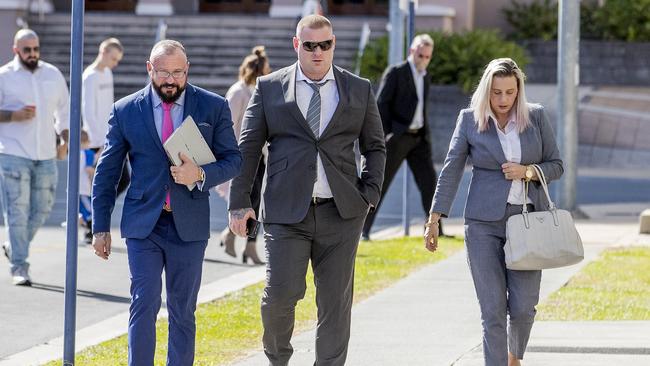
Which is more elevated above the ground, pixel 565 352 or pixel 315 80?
pixel 315 80

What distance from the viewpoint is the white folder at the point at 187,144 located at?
7211mm

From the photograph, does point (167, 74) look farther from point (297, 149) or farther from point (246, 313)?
point (246, 313)

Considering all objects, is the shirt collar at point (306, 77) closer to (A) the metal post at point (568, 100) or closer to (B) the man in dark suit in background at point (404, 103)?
(B) the man in dark suit in background at point (404, 103)

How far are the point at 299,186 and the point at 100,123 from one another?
747 centimetres

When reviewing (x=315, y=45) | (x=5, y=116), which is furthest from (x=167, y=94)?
(x=5, y=116)

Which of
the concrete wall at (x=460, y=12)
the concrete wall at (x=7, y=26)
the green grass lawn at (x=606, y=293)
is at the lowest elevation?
the green grass lawn at (x=606, y=293)

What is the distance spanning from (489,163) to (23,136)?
515 cm

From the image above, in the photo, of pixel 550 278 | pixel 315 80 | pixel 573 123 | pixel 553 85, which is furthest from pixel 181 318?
pixel 553 85

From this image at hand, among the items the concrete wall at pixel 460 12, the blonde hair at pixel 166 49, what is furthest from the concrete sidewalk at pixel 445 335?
the concrete wall at pixel 460 12

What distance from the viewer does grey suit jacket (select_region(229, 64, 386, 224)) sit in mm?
7570

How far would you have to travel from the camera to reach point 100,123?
14.7m

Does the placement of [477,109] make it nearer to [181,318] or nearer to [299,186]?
[299,186]

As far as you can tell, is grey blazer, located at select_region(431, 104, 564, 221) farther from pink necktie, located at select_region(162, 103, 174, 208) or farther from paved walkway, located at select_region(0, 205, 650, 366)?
pink necktie, located at select_region(162, 103, 174, 208)

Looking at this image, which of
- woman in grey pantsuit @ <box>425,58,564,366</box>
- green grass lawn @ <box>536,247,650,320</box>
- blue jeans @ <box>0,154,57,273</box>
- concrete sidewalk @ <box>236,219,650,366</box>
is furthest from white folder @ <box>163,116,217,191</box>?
blue jeans @ <box>0,154,57,273</box>
